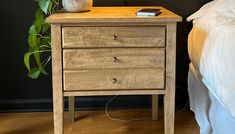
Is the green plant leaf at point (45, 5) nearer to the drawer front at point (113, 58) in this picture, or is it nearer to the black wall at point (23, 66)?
the drawer front at point (113, 58)

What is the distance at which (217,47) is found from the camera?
4.62 feet

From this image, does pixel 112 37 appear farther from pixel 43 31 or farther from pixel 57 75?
pixel 43 31

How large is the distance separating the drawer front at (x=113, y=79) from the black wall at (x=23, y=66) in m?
0.68

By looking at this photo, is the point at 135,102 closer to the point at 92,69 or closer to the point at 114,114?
the point at 114,114

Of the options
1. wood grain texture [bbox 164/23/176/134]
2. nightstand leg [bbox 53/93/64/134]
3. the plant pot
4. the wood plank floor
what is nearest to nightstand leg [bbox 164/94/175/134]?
wood grain texture [bbox 164/23/176/134]

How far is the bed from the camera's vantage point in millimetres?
1293

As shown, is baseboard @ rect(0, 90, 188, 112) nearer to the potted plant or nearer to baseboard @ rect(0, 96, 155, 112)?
baseboard @ rect(0, 96, 155, 112)

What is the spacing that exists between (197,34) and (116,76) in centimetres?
54

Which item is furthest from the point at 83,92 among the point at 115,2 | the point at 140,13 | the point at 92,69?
the point at 115,2

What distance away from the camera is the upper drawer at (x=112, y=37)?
1472 millimetres

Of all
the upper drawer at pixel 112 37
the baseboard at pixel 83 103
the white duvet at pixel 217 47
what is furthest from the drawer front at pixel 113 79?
the baseboard at pixel 83 103

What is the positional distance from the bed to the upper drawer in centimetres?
23

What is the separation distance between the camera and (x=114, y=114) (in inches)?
84.4

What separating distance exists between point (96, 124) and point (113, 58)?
25.2 inches
